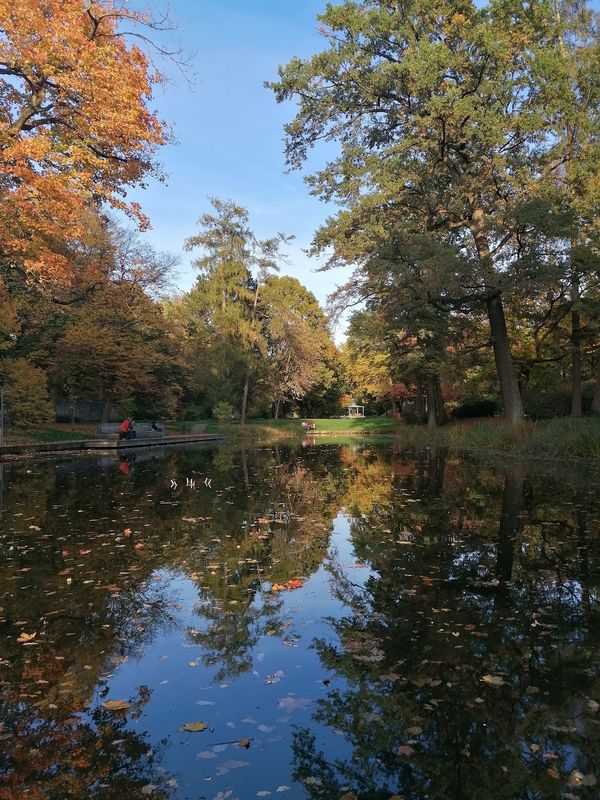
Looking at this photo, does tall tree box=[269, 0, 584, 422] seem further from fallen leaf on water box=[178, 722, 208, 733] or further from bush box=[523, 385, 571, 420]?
fallen leaf on water box=[178, 722, 208, 733]

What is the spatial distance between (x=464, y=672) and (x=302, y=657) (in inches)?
45.5

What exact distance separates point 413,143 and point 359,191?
2848 mm

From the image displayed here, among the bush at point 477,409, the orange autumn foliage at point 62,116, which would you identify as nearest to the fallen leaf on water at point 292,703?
the orange autumn foliage at point 62,116

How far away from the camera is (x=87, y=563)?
6426mm

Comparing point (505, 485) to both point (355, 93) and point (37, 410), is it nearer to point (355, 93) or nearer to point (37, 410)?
point (355, 93)

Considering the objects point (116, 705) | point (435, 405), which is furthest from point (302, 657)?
point (435, 405)

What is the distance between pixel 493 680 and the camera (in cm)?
358

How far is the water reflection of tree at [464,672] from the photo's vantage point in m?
2.72

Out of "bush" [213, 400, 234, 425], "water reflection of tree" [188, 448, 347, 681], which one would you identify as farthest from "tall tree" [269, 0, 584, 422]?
"bush" [213, 400, 234, 425]

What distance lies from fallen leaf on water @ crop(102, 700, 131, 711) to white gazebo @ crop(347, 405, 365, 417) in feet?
217

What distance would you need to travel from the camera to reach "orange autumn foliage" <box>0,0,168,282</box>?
13.0 metres

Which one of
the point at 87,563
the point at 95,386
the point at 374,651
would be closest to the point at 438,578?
the point at 374,651

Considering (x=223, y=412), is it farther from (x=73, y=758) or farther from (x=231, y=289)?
(x=73, y=758)

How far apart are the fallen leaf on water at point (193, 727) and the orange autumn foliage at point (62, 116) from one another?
44.7 ft
